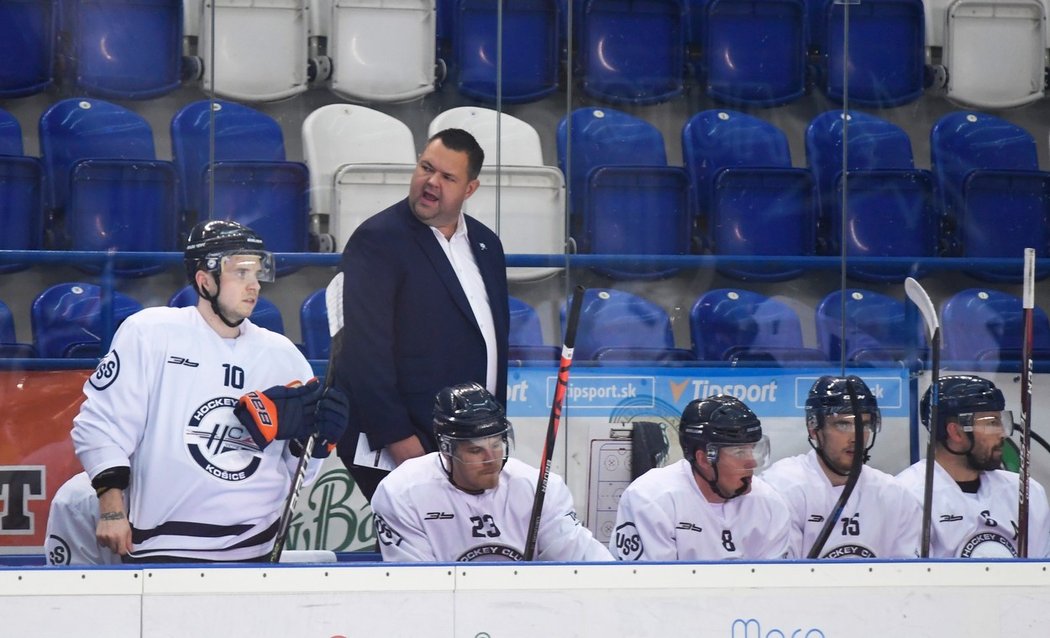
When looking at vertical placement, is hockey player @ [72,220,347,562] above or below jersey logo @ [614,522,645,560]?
above

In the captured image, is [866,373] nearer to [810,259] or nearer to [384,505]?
[810,259]

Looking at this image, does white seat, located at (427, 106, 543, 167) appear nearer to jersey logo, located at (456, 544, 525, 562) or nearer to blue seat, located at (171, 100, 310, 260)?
blue seat, located at (171, 100, 310, 260)

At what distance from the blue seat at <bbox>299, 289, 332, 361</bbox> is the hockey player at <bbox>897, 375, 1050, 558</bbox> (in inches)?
58.6

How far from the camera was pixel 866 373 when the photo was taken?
388 centimetres

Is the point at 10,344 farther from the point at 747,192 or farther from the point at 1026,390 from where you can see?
the point at 1026,390

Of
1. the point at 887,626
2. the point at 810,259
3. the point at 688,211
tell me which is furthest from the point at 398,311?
the point at 887,626

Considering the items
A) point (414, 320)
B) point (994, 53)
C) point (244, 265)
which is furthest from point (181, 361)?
point (994, 53)

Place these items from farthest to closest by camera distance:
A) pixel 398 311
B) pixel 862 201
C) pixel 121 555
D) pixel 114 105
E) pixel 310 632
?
1. pixel 862 201
2. pixel 114 105
3. pixel 398 311
4. pixel 121 555
5. pixel 310 632

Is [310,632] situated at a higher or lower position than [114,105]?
lower

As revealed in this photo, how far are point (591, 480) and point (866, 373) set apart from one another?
2.65 feet

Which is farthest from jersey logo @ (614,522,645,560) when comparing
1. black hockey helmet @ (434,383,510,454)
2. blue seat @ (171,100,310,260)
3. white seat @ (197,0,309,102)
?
white seat @ (197,0,309,102)

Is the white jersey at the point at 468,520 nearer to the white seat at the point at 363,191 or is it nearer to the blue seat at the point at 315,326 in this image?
the blue seat at the point at 315,326

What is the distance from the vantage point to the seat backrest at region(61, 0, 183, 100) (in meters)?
3.71

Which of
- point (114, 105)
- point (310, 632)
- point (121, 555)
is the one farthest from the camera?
point (114, 105)
